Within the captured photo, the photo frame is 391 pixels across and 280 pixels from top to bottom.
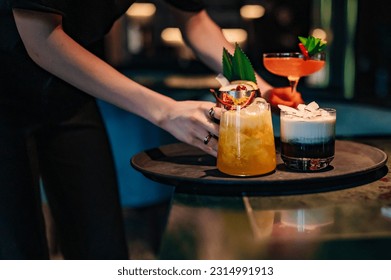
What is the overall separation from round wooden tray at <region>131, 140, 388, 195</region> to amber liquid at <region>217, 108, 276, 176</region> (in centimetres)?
2

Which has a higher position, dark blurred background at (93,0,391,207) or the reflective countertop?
the reflective countertop

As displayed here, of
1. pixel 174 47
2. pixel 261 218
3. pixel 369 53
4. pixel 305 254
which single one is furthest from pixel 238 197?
pixel 174 47

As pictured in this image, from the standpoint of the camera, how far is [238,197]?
3.13ft

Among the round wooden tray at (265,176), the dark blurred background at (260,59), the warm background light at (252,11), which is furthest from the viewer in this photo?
the warm background light at (252,11)

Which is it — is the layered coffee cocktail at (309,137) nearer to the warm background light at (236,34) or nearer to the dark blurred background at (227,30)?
the dark blurred background at (227,30)

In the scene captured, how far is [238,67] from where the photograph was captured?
1.07 metres

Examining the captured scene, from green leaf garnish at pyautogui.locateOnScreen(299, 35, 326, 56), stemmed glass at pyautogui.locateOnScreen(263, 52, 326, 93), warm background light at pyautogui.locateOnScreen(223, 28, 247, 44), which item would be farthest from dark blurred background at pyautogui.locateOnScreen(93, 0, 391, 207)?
green leaf garnish at pyautogui.locateOnScreen(299, 35, 326, 56)

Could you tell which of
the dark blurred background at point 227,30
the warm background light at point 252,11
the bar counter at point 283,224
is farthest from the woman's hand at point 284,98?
the warm background light at point 252,11

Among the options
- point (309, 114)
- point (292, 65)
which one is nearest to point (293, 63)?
point (292, 65)

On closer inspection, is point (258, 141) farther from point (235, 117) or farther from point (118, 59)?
point (118, 59)

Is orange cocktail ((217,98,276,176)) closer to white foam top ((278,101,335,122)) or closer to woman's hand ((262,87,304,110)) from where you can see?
white foam top ((278,101,335,122))

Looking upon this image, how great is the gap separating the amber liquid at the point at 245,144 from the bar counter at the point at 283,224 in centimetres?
7

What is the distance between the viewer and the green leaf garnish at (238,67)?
1.06 m

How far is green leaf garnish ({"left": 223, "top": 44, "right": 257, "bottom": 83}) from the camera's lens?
3.47 ft
